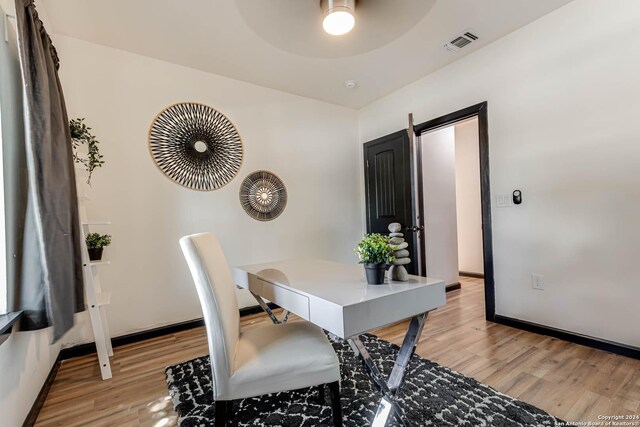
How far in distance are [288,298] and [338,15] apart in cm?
149

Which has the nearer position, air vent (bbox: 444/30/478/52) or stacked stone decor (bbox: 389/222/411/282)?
stacked stone decor (bbox: 389/222/411/282)

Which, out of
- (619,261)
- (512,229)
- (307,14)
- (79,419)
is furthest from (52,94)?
(619,261)

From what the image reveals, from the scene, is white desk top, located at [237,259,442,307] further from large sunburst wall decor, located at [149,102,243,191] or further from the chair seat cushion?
large sunburst wall decor, located at [149,102,243,191]

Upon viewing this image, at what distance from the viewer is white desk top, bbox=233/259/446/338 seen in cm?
107

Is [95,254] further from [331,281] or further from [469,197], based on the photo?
[469,197]

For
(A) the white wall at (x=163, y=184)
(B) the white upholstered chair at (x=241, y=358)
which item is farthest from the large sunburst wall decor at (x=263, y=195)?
(B) the white upholstered chair at (x=241, y=358)

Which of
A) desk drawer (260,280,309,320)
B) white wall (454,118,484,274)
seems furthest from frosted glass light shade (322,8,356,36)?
white wall (454,118,484,274)

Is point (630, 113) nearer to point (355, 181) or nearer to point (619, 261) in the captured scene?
point (619, 261)

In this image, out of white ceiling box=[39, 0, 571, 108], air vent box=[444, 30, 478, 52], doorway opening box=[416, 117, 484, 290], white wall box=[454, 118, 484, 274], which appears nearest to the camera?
white ceiling box=[39, 0, 571, 108]

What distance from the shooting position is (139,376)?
1.97 metres

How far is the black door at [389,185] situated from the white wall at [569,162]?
77 cm

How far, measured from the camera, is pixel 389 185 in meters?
3.46

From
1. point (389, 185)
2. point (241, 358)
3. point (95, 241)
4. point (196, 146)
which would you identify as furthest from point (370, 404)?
point (196, 146)

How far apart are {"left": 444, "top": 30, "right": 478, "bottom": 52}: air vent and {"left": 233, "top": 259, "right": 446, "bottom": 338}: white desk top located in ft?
7.41
